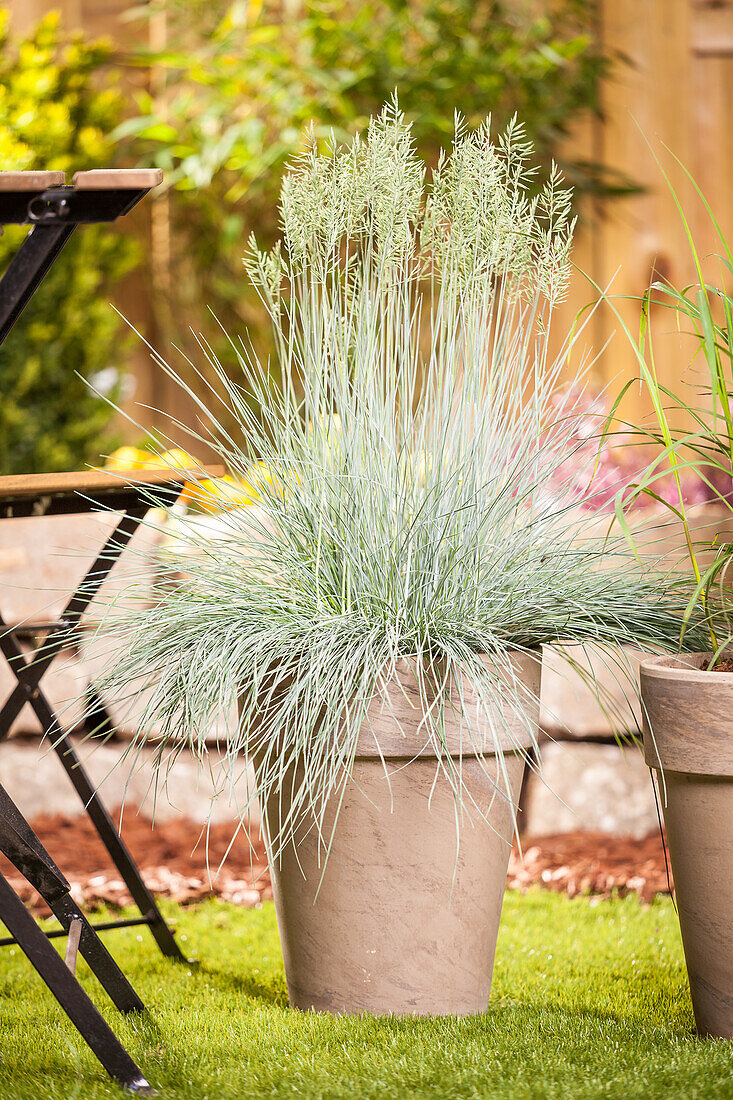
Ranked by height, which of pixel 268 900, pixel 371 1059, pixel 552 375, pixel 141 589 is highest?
pixel 552 375

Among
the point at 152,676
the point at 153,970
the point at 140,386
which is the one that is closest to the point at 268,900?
the point at 153,970

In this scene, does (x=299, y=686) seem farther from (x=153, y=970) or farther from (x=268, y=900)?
(x=268, y=900)

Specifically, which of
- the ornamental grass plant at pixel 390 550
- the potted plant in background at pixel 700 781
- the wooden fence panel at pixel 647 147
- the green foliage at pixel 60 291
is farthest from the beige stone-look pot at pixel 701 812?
the wooden fence panel at pixel 647 147

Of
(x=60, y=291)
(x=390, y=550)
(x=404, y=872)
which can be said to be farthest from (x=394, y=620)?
(x=60, y=291)

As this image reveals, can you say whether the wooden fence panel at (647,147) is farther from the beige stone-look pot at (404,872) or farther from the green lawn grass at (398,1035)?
the beige stone-look pot at (404,872)

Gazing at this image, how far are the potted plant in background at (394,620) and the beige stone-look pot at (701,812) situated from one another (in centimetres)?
12

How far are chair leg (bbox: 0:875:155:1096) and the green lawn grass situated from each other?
0.02 metres

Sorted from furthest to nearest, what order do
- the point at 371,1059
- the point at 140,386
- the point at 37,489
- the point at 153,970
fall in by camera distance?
the point at 140,386
the point at 153,970
the point at 37,489
the point at 371,1059

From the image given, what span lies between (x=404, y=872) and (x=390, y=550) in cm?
41

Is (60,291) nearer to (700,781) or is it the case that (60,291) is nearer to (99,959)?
(99,959)

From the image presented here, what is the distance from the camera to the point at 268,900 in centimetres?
199

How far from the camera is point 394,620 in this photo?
4.41ft

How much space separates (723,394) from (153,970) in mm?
1183

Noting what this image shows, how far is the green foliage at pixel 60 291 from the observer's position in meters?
3.16
